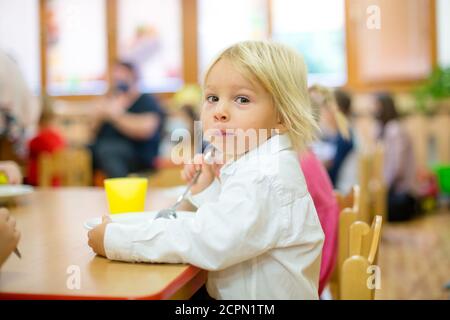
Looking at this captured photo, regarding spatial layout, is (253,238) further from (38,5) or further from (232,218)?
(38,5)

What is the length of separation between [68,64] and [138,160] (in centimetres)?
282

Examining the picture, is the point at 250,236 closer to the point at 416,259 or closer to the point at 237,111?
the point at 237,111

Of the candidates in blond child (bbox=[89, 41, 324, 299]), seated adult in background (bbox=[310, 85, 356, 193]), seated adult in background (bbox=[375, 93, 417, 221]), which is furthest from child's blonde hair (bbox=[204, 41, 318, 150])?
seated adult in background (bbox=[375, 93, 417, 221])

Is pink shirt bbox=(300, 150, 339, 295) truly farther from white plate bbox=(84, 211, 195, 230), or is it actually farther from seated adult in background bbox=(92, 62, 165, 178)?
seated adult in background bbox=(92, 62, 165, 178)

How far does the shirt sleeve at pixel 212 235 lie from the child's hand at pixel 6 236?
0.13m

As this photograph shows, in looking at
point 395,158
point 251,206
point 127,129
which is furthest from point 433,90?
point 251,206

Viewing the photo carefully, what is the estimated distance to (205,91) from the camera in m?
0.97

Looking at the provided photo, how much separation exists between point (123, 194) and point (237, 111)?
12.1 inches

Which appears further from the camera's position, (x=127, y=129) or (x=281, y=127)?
(x=127, y=129)

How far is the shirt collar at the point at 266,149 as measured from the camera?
899mm

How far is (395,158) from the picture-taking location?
4137mm

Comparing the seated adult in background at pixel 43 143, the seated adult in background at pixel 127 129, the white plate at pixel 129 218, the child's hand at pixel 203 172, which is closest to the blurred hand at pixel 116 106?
the seated adult in background at pixel 127 129
